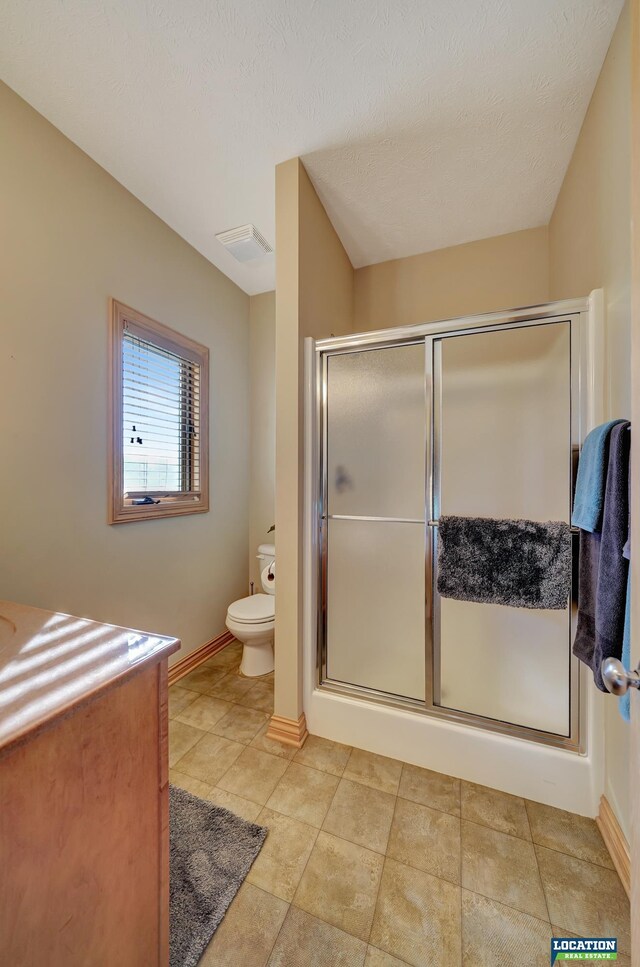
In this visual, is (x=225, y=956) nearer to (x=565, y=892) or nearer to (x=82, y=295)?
(x=565, y=892)

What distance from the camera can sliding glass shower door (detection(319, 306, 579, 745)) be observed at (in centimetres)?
141

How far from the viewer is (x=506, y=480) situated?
1466 millimetres

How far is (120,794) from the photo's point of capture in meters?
0.71

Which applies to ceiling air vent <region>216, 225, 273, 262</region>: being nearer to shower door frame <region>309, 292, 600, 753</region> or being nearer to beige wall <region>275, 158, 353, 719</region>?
beige wall <region>275, 158, 353, 719</region>

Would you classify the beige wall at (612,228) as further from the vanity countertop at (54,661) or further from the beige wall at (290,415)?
the vanity countertop at (54,661)

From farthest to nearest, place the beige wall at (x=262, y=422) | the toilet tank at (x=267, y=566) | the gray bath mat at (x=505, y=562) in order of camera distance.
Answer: the beige wall at (x=262, y=422) → the toilet tank at (x=267, y=566) → the gray bath mat at (x=505, y=562)

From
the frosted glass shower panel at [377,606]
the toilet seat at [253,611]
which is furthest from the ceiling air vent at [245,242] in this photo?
the toilet seat at [253,611]

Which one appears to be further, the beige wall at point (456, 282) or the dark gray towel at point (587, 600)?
the beige wall at point (456, 282)

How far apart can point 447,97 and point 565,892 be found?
2.76 meters

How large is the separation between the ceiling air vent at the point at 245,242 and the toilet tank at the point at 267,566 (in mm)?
1928

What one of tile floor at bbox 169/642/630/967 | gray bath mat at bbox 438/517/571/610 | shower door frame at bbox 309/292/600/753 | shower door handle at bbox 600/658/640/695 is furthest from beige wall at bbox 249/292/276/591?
shower door handle at bbox 600/658/640/695

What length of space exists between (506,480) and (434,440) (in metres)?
0.33

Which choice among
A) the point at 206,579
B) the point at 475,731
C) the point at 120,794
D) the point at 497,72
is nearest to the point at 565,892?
the point at 475,731

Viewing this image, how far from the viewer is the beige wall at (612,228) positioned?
111 centimetres
